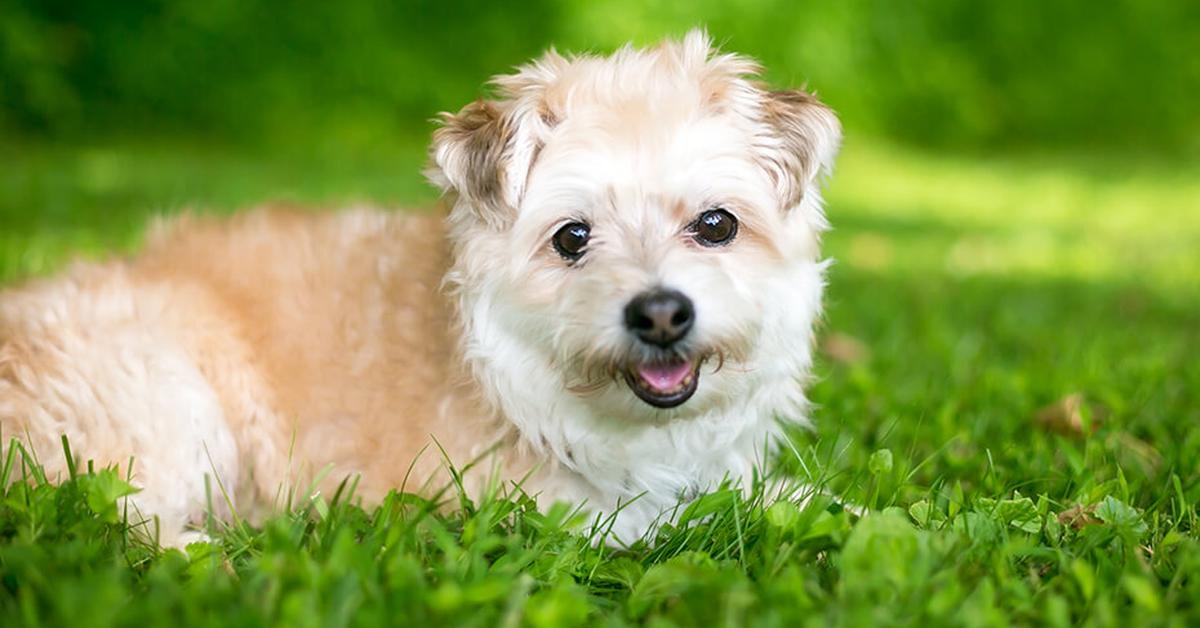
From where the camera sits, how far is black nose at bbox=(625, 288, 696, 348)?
2727 mm

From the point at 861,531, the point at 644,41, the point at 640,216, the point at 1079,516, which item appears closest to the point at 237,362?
the point at 640,216

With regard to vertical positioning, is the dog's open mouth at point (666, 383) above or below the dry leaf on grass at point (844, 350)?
above

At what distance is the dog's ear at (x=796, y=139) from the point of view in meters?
3.12

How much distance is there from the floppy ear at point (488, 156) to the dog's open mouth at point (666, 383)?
59 centimetres

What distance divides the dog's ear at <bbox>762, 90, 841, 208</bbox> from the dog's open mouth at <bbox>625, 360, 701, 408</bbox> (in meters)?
0.59

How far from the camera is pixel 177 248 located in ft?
11.9

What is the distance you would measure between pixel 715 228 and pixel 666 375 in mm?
453

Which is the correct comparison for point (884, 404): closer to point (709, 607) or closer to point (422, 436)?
point (422, 436)

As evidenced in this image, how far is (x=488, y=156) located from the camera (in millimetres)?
2990

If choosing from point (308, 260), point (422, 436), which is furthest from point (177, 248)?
point (422, 436)

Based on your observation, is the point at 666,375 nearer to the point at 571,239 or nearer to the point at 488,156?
the point at 571,239

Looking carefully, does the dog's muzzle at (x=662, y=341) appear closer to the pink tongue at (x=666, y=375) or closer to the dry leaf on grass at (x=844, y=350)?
the pink tongue at (x=666, y=375)

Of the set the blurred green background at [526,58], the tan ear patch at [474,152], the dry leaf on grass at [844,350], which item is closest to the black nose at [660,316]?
the tan ear patch at [474,152]

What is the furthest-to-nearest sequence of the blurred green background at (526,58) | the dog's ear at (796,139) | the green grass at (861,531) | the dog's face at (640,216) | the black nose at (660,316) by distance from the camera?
the blurred green background at (526,58)
the dog's ear at (796,139)
the dog's face at (640,216)
the black nose at (660,316)
the green grass at (861,531)
